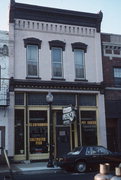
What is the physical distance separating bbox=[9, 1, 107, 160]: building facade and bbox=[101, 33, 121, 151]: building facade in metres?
0.62

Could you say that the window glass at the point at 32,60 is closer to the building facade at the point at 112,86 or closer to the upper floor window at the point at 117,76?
the building facade at the point at 112,86

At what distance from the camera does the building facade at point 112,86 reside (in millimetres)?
21062

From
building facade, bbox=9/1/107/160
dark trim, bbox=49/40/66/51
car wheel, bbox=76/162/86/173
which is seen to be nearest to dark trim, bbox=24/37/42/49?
building facade, bbox=9/1/107/160

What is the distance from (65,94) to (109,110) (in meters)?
3.54

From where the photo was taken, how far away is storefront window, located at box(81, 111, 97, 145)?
2014cm

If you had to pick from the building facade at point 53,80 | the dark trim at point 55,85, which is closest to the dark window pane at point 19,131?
the building facade at point 53,80

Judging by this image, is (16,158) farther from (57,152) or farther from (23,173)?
(23,173)

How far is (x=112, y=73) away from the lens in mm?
21797

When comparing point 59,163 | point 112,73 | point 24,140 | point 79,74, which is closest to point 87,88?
point 79,74

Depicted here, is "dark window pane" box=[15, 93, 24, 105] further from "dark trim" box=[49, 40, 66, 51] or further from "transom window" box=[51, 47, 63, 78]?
"dark trim" box=[49, 40, 66, 51]

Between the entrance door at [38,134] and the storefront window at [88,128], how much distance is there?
9.11 ft

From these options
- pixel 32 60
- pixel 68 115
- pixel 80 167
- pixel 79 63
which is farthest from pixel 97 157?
pixel 32 60

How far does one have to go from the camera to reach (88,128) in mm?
20312

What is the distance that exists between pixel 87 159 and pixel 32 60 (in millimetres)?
8608
